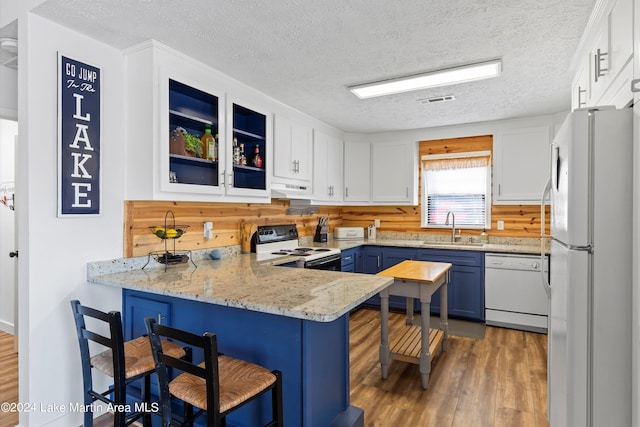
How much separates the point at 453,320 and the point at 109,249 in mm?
3632

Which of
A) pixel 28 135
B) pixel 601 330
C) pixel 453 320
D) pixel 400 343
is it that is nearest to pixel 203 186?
pixel 28 135

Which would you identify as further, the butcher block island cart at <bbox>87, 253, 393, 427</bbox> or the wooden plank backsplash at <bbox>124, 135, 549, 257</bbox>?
the wooden plank backsplash at <bbox>124, 135, 549, 257</bbox>

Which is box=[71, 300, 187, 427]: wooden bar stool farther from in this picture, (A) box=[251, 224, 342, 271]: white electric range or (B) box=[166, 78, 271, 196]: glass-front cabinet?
(A) box=[251, 224, 342, 271]: white electric range

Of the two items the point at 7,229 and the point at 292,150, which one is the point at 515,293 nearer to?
the point at 292,150

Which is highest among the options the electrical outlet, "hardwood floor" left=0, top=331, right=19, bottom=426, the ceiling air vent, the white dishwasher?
the ceiling air vent

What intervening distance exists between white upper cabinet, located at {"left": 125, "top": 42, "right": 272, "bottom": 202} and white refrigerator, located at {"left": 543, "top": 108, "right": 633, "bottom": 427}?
7.21ft

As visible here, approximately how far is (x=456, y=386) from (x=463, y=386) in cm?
5

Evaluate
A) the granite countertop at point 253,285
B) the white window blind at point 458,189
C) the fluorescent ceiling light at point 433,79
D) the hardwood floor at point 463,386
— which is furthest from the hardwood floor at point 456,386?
the fluorescent ceiling light at point 433,79

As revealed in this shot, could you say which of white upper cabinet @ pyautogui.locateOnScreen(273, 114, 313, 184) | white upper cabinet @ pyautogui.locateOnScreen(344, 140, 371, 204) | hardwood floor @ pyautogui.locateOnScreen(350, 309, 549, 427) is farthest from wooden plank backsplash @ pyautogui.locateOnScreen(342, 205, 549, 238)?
white upper cabinet @ pyautogui.locateOnScreen(273, 114, 313, 184)

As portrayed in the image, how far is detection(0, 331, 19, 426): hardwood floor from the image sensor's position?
2188 mm

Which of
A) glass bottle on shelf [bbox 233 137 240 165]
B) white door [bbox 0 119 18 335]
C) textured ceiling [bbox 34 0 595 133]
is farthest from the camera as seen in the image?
white door [bbox 0 119 18 335]

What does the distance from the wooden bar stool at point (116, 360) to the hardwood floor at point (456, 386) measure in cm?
65

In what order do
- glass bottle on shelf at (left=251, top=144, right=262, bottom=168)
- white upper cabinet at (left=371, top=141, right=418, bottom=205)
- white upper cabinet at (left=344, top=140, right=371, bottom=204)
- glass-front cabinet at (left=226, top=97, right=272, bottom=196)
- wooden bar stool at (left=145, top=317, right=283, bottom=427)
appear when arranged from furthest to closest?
1. white upper cabinet at (left=344, top=140, right=371, bottom=204)
2. white upper cabinet at (left=371, top=141, right=418, bottom=205)
3. glass bottle on shelf at (left=251, top=144, right=262, bottom=168)
4. glass-front cabinet at (left=226, top=97, right=272, bottom=196)
5. wooden bar stool at (left=145, top=317, right=283, bottom=427)

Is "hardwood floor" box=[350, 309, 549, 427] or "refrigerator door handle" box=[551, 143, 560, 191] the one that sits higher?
"refrigerator door handle" box=[551, 143, 560, 191]
